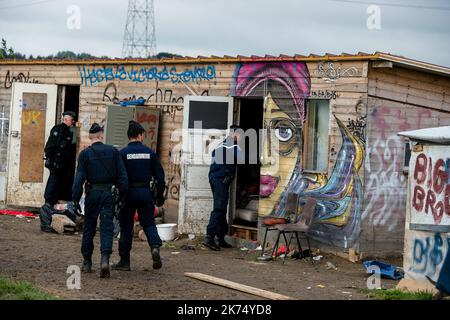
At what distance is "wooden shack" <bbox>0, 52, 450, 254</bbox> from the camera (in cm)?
1438

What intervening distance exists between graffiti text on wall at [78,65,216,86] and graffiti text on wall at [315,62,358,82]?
2511 millimetres

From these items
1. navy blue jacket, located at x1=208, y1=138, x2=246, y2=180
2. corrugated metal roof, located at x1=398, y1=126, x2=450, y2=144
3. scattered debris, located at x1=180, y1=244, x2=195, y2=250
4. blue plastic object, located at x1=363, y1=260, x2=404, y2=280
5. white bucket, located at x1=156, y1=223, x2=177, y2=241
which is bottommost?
scattered debris, located at x1=180, y1=244, x2=195, y2=250

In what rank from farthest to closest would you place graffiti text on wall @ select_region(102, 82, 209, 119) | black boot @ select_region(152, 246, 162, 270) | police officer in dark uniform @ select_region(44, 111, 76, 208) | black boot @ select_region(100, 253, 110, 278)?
graffiti text on wall @ select_region(102, 82, 209, 119) < police officer in dark uniform @ select_region(44, 111, 76, 208) < black boot @ select_region(152, 246, 162, 270) < black boot @ select_region(100, 253, 110, 278)

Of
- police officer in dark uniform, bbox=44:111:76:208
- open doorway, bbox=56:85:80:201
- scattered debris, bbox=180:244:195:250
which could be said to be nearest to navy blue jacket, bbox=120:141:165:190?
scattered debris, bbox=180:244:195:250

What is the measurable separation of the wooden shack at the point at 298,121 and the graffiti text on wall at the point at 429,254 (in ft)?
10.4

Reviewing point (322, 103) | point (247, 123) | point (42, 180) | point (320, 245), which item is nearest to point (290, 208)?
point (320, 245)

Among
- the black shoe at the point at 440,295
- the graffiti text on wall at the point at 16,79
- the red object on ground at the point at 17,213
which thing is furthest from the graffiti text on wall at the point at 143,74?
the black shoe at the point at 440,295

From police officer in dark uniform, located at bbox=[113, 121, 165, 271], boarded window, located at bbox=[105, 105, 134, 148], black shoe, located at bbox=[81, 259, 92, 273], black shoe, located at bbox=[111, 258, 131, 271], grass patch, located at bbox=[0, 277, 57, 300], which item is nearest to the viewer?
grass patch, located at bbox=[0, 277, 57, 300]

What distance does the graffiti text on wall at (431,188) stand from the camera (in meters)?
10.8

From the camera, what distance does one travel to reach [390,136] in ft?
48.0

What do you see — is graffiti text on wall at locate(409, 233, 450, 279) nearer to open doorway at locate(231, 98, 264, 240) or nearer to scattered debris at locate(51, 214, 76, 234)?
open doorway at locate(231, 98, 264, 240)

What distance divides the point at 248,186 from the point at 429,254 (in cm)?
667
